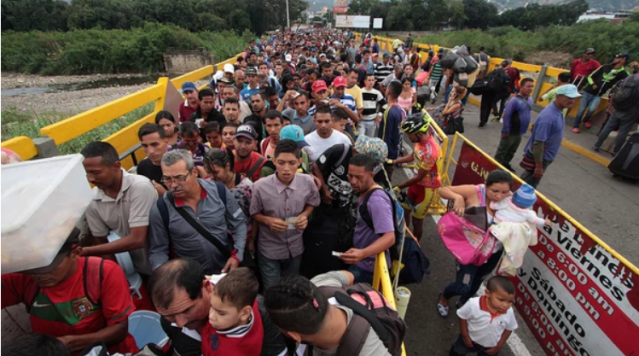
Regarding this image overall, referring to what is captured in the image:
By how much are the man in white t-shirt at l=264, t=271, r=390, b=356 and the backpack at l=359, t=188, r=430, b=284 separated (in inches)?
44.8

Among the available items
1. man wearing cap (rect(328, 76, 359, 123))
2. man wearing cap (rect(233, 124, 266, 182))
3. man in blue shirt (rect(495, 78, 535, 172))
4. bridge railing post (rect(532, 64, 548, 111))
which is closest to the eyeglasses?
man wearing cap (rect(233, 124, 266, 182))

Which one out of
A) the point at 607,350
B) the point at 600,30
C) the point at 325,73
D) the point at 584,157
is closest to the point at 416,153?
the point at 607,350

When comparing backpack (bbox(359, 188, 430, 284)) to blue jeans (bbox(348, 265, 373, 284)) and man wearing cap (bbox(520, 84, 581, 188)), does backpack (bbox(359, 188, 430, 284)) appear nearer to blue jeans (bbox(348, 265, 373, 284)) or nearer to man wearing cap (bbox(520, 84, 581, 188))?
blue jeans (bbox(348, 265, 373, 284))

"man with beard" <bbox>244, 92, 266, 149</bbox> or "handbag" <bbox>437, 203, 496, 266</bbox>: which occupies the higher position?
"man with beard" <bbox>244, 92, 266, 149</bbox>

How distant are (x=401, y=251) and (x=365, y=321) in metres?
1.30

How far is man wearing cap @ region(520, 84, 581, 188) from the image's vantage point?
4.14 meters

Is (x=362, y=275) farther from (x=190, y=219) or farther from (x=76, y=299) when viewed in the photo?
(x=76, y=299)

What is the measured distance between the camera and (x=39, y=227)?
112 centimetres

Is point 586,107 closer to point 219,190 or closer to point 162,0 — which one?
point 219,190

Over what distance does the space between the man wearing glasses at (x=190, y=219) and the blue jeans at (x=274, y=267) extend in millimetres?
407

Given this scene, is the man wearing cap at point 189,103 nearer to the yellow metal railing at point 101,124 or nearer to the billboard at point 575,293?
the yellow metal railing at point 101,124

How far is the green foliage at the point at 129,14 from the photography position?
159 ft

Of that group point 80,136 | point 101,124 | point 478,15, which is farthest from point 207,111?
point 478,15

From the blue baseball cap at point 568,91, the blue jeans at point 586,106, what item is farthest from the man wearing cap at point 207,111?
the blue jeans at point 586,106
